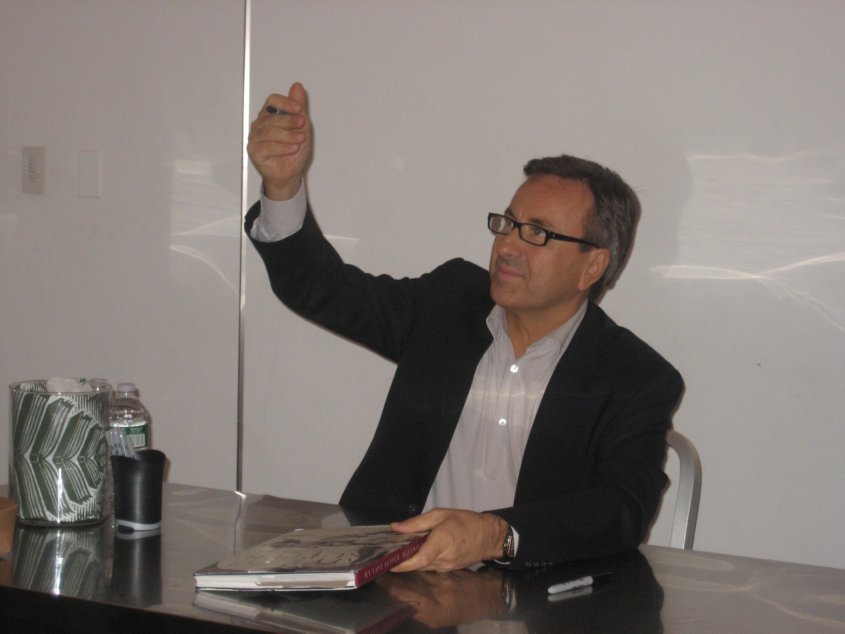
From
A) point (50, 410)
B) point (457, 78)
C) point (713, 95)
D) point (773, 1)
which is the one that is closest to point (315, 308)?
point (50, 410)

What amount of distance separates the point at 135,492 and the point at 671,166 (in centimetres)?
161

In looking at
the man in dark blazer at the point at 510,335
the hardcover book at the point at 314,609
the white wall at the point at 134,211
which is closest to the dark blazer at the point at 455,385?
the man in dark blazer at the point at 510,335

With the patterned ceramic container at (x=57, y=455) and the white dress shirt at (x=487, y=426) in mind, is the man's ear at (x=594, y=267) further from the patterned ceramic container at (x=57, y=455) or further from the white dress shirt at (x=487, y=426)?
the patterned ceramic container at (x=57, y=455)

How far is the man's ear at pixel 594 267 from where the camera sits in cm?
203

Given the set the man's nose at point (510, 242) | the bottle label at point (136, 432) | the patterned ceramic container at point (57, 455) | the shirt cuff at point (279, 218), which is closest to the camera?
the patterned ceramic container at point (57, 455)

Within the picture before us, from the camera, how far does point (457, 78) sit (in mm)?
2658

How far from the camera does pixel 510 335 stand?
203 centimetres

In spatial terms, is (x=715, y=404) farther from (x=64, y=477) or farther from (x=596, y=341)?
(x=64, y=477)

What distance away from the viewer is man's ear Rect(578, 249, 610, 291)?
2025mm

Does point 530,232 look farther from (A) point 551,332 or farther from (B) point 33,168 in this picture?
(B) point 33,168

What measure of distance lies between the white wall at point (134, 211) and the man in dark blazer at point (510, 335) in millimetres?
1003

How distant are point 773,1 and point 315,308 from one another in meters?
1.34

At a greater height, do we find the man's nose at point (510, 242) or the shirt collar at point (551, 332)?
the man's nose at point (510, 242)

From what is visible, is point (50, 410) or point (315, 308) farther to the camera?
point (315, 308)
